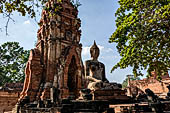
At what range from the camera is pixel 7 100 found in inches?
714

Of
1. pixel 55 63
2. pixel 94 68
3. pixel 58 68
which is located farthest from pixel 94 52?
pixel 55 63

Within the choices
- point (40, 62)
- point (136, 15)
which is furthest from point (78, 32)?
point (136, 15)

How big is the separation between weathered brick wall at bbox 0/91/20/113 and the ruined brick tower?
15.2ft

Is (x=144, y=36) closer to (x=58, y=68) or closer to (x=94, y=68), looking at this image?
(x=94, y=68)

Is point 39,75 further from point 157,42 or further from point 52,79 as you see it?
point 157,42

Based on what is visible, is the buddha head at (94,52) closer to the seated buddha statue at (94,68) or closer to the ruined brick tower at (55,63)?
the seated buddha statue at (94,68)

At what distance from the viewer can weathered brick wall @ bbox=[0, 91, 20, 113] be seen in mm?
17688

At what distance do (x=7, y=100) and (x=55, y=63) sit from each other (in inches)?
332

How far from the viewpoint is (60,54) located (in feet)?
55.4

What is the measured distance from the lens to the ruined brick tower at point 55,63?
1489 cm

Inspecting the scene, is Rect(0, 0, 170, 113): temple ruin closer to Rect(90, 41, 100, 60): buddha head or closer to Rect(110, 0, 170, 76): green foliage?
Rect(90, 41, 100, 60): buddha head

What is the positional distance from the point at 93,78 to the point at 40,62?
981 centimetres

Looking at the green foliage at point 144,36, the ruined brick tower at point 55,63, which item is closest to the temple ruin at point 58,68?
the ruined brick tower at point 55,63

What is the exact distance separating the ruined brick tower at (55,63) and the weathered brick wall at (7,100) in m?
4.65
